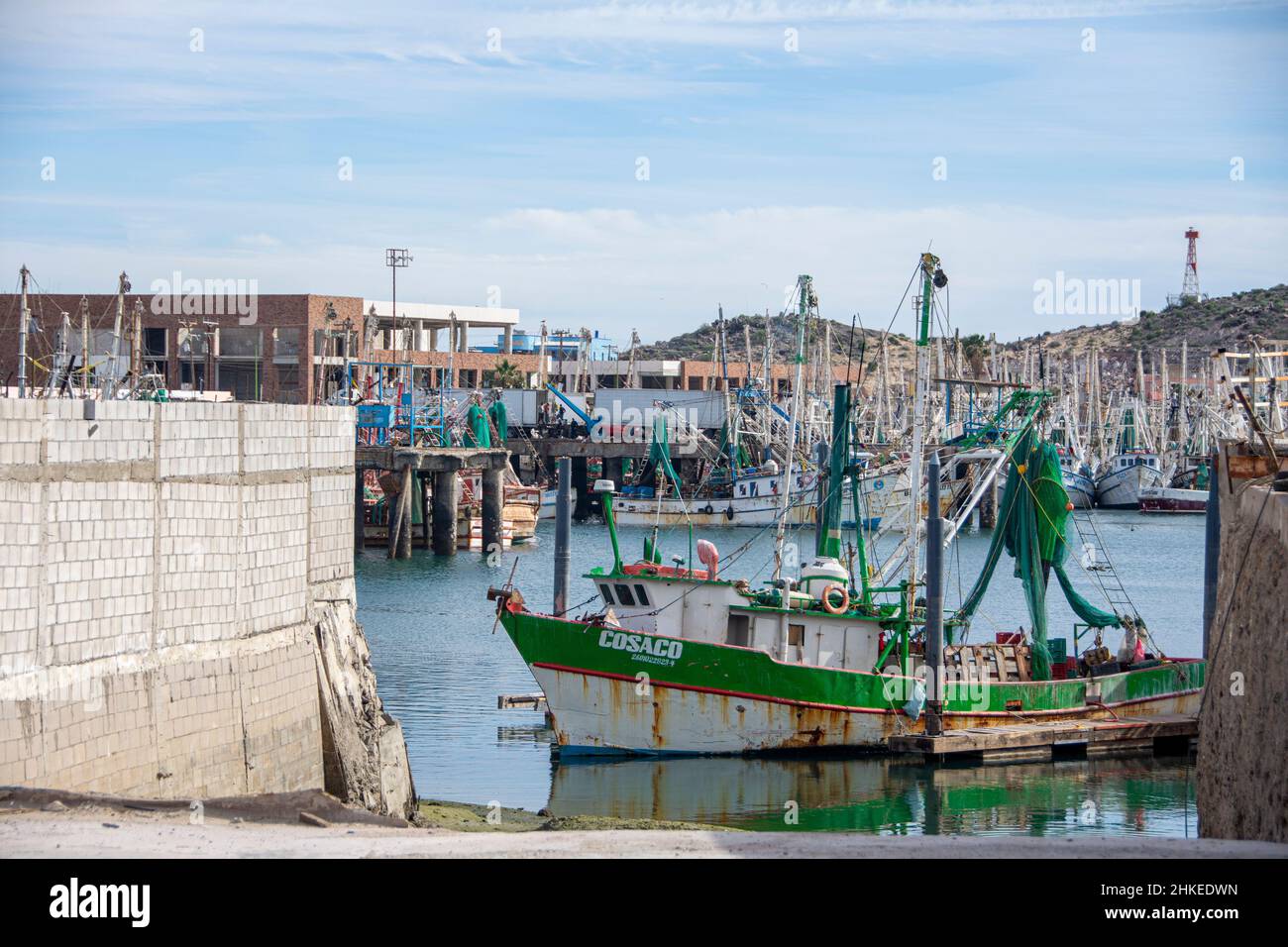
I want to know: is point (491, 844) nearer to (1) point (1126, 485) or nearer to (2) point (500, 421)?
(2) point (500, 421)

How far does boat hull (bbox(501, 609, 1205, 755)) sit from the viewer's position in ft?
79.7

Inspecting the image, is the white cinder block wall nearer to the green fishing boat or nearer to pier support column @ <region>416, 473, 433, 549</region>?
the green fishing boat

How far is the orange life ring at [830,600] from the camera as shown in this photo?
81.0 ft

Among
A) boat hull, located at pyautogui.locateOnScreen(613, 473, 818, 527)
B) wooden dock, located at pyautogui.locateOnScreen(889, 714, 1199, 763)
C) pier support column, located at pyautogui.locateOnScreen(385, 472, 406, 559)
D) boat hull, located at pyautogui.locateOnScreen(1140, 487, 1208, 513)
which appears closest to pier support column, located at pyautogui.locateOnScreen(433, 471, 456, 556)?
pier support column, located at pyautogui.locateOnScreen(385, 472, 406, 559)

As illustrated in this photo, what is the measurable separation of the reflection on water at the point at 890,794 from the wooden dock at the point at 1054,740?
0.21 metres

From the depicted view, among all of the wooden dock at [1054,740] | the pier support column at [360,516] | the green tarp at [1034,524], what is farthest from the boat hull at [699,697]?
the pier support column at [360,516]

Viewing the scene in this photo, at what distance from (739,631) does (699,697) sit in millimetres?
1245

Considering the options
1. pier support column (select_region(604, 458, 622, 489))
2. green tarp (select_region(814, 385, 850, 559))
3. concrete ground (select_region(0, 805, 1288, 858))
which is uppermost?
green tarp (select_region(814, 385, 850, 559))

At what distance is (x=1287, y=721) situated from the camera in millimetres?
10711

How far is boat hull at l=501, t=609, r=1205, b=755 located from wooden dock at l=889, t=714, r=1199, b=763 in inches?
20.3

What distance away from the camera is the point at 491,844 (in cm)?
1039
